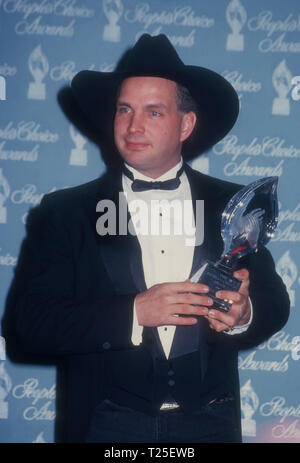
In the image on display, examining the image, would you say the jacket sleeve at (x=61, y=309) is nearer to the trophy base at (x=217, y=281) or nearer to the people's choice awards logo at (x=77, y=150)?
the trophy base at (x=217, y=281)

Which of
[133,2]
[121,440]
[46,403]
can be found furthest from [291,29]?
[46,403]

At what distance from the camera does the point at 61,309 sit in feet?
5.87

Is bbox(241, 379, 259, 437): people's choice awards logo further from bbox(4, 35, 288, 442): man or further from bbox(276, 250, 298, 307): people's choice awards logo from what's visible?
bbox(4, 35, 288, 442): man

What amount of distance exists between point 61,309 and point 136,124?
2.56ft

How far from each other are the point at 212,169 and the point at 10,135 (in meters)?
1.26

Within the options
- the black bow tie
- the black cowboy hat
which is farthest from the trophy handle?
the black cowboy hat

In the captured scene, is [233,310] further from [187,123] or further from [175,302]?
[187,123]

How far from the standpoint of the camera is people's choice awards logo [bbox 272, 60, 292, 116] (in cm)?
297

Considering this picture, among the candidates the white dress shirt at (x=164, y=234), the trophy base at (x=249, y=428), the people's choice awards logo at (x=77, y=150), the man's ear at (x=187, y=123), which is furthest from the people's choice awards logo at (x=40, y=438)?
the man's ear at (x=187, y=123)

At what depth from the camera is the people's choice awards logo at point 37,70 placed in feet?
9.71

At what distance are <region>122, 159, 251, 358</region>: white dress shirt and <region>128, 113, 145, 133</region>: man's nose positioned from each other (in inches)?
9.1

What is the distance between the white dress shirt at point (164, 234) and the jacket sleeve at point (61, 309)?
0.76 ft

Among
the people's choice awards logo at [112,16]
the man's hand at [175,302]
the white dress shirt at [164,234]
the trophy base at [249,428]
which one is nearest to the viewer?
the man's hand at [175,302]

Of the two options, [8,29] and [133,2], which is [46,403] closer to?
[8,29]
